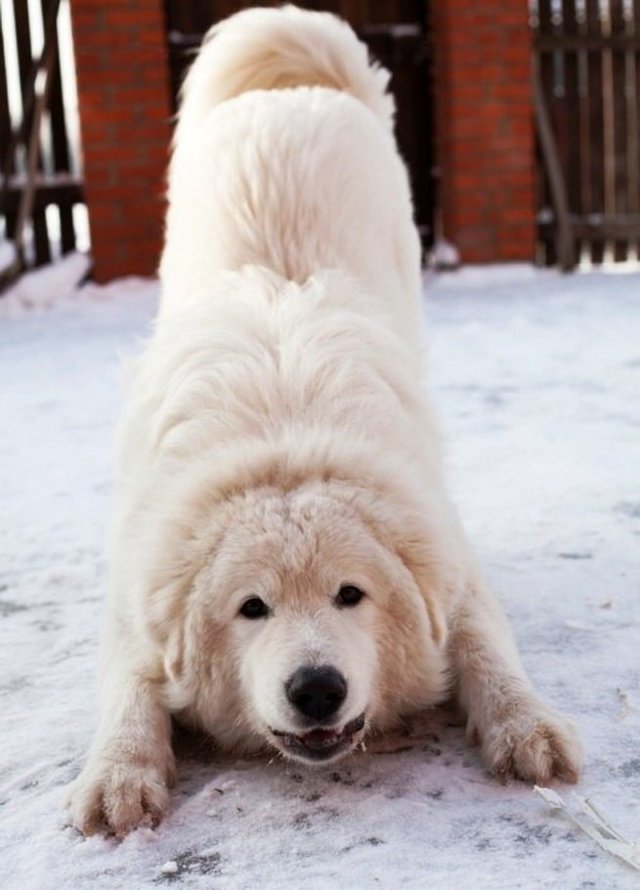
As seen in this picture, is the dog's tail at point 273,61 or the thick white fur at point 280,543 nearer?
the thick white fur at point 280,543

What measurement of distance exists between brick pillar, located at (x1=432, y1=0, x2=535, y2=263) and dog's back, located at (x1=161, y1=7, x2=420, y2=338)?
4506 mm

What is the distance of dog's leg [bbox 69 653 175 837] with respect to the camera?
1975 mm

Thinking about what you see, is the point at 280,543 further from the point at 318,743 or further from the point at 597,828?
the point at 597,828

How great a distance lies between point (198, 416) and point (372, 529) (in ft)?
1.49

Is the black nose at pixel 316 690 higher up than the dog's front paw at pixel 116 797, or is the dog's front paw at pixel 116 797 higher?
the black nose at pixel 316 690

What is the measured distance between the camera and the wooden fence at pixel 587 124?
9.28 metres

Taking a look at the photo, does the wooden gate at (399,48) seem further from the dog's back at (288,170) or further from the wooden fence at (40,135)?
the dog's back at (288,170)

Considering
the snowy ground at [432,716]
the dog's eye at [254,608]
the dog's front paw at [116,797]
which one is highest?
the dog's eye at [254,608]

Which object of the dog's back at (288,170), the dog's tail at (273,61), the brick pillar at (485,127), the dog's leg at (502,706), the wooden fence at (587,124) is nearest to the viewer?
the dog's leg at (502,706)

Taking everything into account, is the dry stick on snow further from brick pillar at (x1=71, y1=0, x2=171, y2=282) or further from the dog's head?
brick pillar at (x1=71, y1=0, x2=171, y2=282)

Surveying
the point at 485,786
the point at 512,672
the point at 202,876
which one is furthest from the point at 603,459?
the point at 202,876

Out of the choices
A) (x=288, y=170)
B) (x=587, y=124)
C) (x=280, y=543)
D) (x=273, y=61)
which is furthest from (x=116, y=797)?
(x=587, y=124)

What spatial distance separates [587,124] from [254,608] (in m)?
8.18

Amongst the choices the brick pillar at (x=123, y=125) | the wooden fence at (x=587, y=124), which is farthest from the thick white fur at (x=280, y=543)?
the wooden fence at (x=587, y=124)
